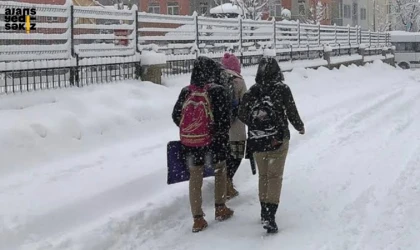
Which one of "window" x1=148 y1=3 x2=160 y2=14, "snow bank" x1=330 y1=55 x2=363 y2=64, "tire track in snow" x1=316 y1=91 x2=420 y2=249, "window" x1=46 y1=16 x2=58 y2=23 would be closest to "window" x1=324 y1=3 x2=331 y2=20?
"window" x1=148 y1=3 x2=160 y2=14

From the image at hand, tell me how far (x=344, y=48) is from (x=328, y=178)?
26.2 m

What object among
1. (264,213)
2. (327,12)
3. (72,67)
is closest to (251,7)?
(327,12)

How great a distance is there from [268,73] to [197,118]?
0.87 m

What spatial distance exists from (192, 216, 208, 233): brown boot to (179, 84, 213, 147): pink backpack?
801 millimetres

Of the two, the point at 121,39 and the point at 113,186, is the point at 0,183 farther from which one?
the point at 121,39

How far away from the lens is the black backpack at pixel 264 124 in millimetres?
6023

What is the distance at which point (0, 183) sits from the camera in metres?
6.88

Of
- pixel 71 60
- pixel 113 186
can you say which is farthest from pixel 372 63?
pixel 113 186

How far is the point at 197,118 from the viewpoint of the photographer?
6.03 meters

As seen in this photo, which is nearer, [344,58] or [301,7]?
[344,58]

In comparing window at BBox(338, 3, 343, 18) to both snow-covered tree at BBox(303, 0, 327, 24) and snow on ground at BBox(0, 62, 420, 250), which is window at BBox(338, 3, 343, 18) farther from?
snow on ground at BBox(0, 62, 420, 250)

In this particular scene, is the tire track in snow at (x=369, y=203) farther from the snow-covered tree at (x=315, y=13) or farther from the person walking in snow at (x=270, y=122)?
the snow-covered tree at (x=315, y=13)

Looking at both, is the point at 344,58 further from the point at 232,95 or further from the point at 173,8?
the point at 173,8

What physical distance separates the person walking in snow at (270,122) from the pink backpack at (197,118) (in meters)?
0.45
